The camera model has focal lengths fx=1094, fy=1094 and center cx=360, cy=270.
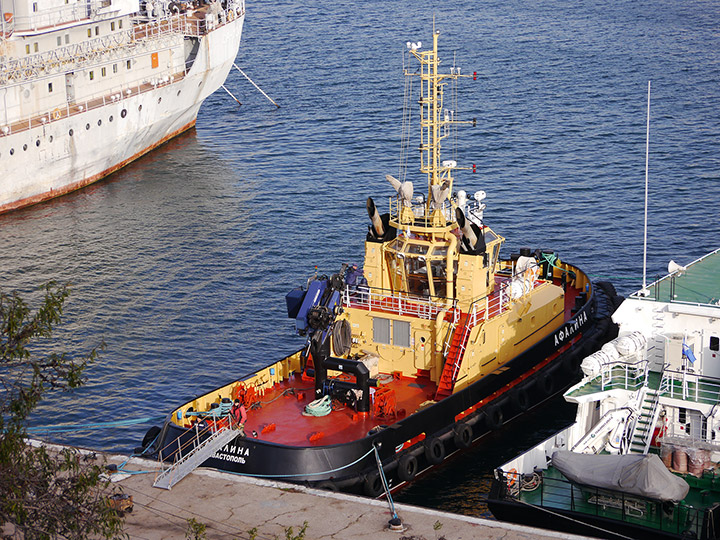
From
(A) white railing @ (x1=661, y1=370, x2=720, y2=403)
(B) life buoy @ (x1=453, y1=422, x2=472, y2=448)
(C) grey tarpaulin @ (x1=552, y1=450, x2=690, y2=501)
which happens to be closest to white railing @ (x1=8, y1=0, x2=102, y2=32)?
(B) life buoy @ (x1=453, y1=422, x2=472, y2=448)

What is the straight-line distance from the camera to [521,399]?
31.9 metres

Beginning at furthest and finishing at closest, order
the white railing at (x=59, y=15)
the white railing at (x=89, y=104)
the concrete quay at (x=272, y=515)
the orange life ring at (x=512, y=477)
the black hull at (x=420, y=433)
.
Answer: the white railing at (x=59, y=15), the white railing at (x=89, y=104), the black hull at (x=420, y=433), the orange life ring at (x=512, y=477), the concrete quay at (x=272, y=515)

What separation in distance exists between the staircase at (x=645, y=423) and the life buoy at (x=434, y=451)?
16.8 feet

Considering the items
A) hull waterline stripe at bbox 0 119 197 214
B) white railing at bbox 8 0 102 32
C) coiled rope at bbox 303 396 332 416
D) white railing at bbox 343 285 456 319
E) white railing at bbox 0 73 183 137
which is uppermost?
white railing at bbox 8 0 102 32

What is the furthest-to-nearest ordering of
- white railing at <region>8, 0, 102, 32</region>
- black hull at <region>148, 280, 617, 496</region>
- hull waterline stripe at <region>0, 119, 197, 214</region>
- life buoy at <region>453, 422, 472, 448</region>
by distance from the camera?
white railing at <region>8, 0, 102, 32</region>, hull waterline stripe at <region>0, 119, 197, 214</region>, life buoy at <region>453, 422, 472, 448</region>, black hull at <region>148, 280, 617, 496</region>

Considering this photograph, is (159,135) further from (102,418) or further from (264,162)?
(102,418)

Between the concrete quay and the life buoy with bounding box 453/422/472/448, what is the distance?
5134 mm

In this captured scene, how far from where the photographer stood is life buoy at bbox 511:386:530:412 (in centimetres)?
3164

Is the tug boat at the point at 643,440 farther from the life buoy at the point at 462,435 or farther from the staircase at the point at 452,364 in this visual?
the staircase at the point at 452,364

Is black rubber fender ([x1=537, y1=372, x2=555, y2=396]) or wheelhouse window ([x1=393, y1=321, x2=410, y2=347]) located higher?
wheelhouse window ([x1=393, y1=321, x2=410, y2=347])

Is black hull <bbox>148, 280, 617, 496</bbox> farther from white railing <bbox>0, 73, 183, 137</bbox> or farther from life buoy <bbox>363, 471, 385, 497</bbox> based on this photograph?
white railing <bbox>0, 73, 183, 137</bbox>

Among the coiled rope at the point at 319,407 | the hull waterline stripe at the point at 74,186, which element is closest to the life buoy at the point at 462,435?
the coiled rope at the point at 319,407

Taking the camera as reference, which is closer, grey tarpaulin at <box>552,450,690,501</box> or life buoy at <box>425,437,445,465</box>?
grey tarpaulin at <box>552,450,690,501</box>

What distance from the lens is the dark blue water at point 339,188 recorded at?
38531 mm
